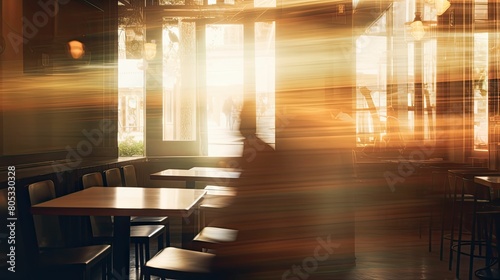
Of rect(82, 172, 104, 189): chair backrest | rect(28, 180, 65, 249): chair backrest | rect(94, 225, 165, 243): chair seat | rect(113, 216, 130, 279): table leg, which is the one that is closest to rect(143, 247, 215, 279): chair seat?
rect(113, 216, 130, 279): table leg

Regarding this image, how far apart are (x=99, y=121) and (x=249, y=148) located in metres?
4.84

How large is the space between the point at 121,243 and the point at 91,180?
0.93 m

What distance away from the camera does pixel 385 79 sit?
27.6ft

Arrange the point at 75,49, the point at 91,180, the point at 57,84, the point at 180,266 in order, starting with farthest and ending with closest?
the point at 57,84
the point at 75,49
the point at 91,180
the point at 180,266

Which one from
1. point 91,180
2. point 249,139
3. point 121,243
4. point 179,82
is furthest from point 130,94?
point 249,139

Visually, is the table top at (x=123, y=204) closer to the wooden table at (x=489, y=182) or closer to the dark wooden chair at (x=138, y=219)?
the dark wooden chair at (x=138, y=219)

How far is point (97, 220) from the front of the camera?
4.13 m

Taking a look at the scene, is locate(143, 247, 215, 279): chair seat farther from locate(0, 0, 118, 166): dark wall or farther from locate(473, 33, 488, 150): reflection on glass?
locate(473, 33, 488, 150): reflection on glass

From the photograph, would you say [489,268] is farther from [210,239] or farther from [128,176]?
[128,176]

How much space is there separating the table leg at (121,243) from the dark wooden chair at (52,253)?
93 millimetres

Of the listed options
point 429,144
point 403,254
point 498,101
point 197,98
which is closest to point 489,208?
point 403,254

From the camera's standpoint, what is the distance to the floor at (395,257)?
15.5ft

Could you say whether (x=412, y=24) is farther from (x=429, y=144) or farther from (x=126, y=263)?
(x=126, y=263)

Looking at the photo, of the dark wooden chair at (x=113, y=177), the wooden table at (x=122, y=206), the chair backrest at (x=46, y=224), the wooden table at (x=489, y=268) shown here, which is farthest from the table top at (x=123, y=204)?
the wooden table at (x=489, y=268)
